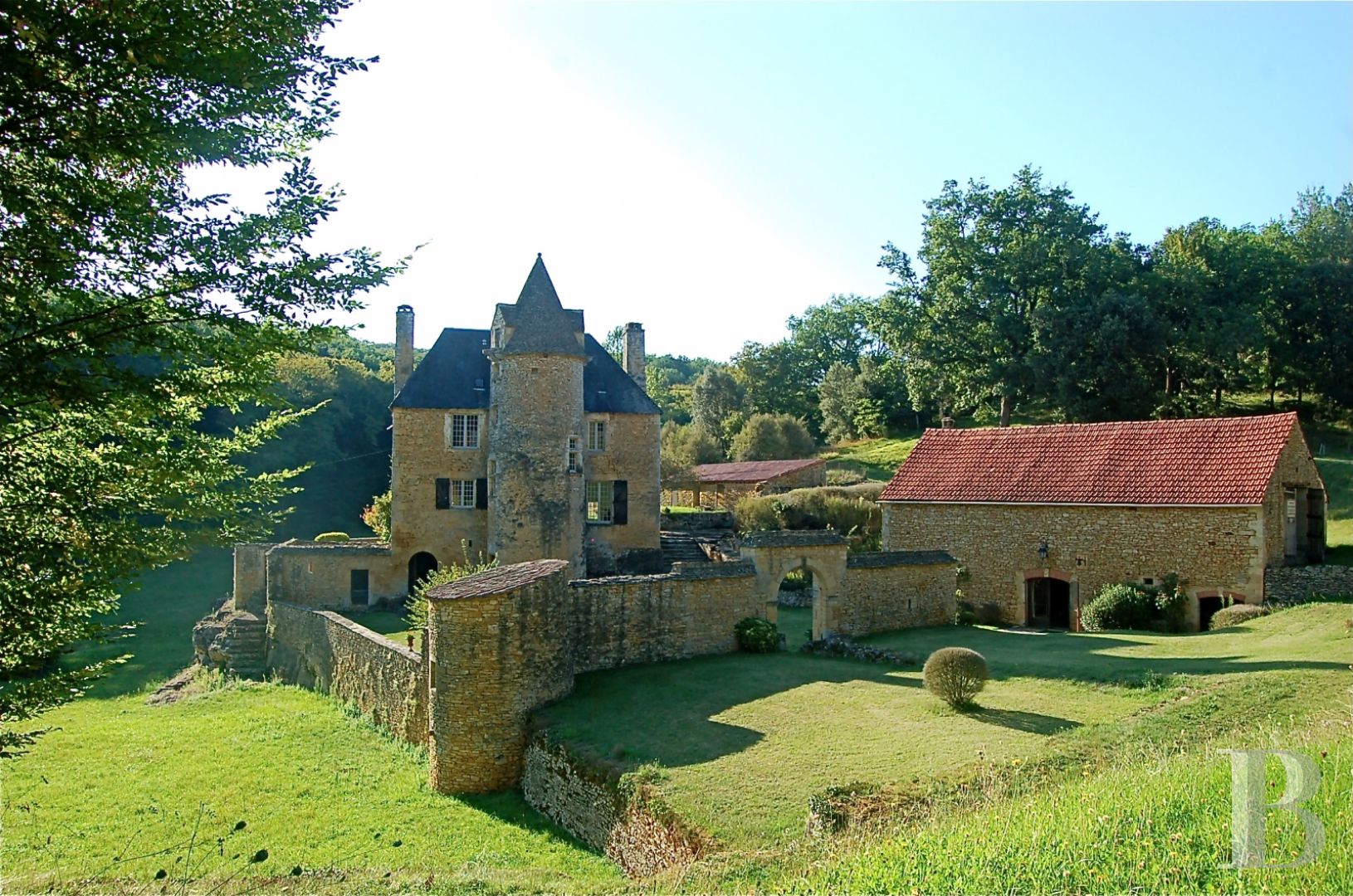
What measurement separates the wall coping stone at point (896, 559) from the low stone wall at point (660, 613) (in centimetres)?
332

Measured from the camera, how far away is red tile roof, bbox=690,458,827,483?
43.2m

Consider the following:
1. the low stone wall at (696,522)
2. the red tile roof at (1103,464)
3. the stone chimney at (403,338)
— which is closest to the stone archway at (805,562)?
the red tile roof at (1103,464)

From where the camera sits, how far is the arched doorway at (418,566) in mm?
30844

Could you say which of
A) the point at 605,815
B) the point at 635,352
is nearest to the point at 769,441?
the point at 635,352

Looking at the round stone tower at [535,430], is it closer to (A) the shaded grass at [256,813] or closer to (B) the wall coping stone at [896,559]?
(A) the shaded grass at [256,813]

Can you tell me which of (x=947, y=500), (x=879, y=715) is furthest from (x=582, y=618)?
(x=947, y=500)

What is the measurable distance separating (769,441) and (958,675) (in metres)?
42.5

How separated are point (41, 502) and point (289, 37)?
4.66 meters

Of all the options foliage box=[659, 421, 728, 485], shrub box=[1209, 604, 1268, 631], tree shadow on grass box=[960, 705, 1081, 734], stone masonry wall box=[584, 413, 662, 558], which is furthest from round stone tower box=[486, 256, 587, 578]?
foliage box=[659, 421, 728, 485]

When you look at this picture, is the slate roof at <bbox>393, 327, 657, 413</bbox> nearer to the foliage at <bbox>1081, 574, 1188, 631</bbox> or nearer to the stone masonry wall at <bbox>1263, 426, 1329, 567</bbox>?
the foliage at <bbox>1081, 574, 1188, 631</bbox>

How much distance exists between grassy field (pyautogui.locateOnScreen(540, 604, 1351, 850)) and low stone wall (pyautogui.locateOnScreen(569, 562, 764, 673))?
0.43m

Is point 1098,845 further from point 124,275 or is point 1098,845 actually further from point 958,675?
point 124,275

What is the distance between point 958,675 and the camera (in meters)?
13.7

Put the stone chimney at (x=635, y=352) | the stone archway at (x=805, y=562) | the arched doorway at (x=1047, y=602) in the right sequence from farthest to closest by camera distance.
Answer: the stone chimney at (x=635, y=352)
the arched doorway at (x=1047, y=602)
the stone archway at (x=805, y=562)
